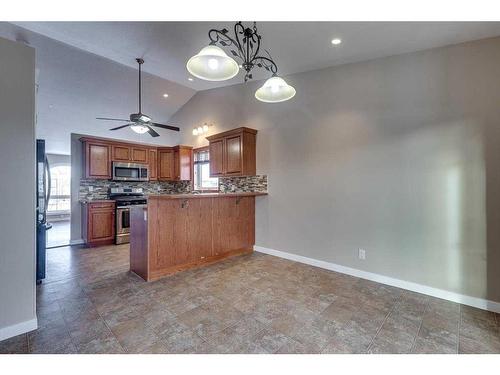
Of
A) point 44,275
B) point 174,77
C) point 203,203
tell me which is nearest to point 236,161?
point 203,203

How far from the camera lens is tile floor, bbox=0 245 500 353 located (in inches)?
67.1

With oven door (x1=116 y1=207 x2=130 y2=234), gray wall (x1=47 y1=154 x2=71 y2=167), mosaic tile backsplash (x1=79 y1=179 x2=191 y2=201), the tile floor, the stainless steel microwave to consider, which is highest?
gray wall (x1=47 y1=154 x2=71 y2=167)

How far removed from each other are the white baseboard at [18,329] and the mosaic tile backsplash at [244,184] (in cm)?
319

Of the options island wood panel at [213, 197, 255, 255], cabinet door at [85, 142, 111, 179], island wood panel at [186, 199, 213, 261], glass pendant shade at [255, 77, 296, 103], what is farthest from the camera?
cabinet door at [85, 142, 111, 179]

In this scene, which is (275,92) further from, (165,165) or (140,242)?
(165,165)

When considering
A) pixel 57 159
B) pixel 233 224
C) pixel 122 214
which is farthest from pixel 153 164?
A: pixel 57 159

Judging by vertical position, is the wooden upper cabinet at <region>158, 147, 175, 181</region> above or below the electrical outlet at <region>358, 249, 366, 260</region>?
above

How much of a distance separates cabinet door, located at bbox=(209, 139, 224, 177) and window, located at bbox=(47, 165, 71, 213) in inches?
315

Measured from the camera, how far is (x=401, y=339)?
70.4 inches

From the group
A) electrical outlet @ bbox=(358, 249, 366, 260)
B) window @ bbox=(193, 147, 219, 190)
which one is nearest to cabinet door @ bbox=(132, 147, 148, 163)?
window @ bbox=(193, 147, 219, 190)

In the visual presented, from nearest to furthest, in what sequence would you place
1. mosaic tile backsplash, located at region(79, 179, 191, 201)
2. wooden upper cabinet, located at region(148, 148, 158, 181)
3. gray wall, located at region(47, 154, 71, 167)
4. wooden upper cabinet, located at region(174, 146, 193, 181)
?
mosaic tile backsplash, located at region(79, 179, 191, 201) < wooden upper cabinet, located at region(174, 146, 193, 181) < wooden upper cabinet, located at region(148, 148, 158, 181) < gray wall, located at region(47, 154, 71, 167)

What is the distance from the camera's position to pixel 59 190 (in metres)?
9.45

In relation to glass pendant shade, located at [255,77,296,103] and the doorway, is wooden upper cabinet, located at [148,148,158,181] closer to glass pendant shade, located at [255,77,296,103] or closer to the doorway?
glass pendant shade, located at [255,77,296,103]
